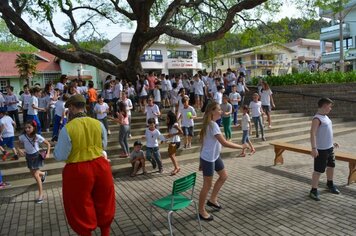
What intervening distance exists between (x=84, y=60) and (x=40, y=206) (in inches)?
395

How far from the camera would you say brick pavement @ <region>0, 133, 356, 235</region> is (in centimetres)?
466

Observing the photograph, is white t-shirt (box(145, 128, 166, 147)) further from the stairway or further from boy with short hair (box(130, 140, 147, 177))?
the stairway

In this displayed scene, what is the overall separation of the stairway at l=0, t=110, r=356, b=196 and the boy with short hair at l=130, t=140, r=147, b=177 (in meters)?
0.30

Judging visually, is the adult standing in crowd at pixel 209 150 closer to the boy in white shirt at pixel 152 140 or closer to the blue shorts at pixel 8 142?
the boy in white shirt at pixel 152 140

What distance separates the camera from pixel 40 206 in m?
6.11

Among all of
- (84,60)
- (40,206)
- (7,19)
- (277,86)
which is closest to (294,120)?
(277,86)

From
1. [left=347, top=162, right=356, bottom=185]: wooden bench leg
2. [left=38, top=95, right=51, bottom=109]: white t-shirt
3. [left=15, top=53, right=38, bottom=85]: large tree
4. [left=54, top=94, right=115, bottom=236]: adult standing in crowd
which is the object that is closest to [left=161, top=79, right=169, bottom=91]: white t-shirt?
[left=38, top=95, right=51, bottom=109]: white t-shirt

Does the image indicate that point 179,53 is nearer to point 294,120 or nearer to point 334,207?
point 294,120

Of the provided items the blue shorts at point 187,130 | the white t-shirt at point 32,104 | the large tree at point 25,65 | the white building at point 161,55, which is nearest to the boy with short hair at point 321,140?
the blue shorts at point 187,130

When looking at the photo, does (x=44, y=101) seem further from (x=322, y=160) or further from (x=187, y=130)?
(x=322, y=160)

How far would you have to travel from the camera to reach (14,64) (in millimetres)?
38125

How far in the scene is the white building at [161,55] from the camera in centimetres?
4344

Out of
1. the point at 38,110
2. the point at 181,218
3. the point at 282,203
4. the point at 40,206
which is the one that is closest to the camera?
the point at 181,218

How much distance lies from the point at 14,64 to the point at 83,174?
132 feet
